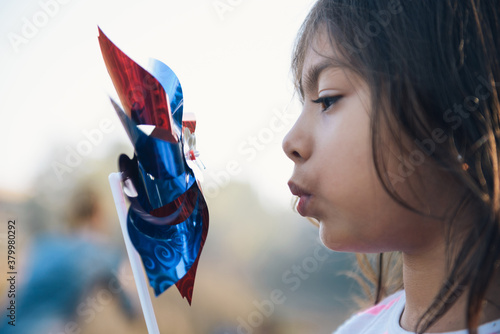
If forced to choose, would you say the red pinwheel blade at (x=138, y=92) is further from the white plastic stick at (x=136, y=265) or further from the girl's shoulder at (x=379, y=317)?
the girl's shoulder at (x=379, y=317)

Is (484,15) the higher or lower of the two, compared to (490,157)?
higher

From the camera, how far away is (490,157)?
573 mm

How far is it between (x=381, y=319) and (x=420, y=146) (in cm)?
36

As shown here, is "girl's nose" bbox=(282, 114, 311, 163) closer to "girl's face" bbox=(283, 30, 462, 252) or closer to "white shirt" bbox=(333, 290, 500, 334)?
"girl's face" bbox=(283, 30, 462, 252)

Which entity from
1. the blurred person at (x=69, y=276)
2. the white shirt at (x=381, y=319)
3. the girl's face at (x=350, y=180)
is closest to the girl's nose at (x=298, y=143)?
the girl's face at (x=350, y=180)

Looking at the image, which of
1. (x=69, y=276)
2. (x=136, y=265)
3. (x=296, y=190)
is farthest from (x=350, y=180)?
(x=69, y=276)

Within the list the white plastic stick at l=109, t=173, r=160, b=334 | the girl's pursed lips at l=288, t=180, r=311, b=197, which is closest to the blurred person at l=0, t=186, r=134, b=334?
the white plastic stick at l=109, t=173, r=160, b=334

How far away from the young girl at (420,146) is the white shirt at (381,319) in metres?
0.09

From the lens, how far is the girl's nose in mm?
623

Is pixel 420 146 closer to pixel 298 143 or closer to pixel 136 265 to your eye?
pixel 298 143

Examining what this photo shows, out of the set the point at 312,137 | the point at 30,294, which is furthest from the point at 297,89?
the point at 30,294

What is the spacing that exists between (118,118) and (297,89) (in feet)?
0.91

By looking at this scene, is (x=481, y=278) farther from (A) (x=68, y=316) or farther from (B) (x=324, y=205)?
(A) (x=68, y=316)

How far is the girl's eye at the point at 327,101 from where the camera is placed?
1.98 ft
